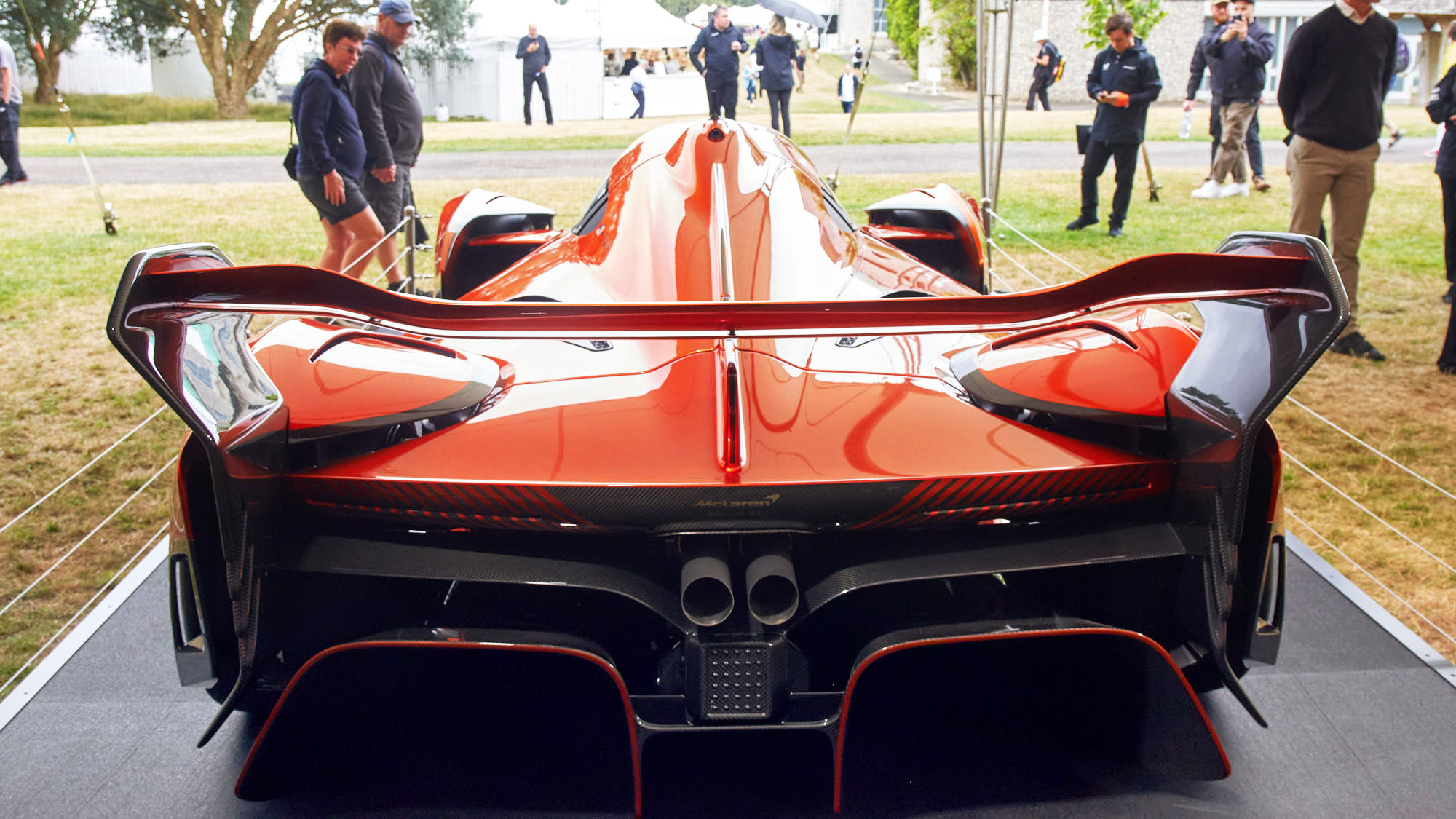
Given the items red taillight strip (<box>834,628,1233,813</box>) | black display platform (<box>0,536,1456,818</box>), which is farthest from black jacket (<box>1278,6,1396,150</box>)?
red taillight strip (<box>834,628,1233,813</box>)

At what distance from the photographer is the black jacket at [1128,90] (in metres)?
8.20

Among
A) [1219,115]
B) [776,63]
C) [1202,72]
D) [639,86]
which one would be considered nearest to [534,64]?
[639,86]

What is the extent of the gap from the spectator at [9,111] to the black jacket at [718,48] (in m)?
6.12

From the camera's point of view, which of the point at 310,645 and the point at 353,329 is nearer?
the point at 310,645

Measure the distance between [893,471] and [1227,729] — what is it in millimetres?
1075

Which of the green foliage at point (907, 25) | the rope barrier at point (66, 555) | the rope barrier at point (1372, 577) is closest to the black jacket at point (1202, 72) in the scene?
the rope barrier at point (1372, 577)

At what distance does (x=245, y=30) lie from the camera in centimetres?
1925

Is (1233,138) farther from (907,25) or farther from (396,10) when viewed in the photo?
(907,25)

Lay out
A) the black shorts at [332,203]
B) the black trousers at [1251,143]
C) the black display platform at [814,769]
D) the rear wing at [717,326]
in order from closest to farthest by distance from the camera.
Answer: the rear wing at [717,326]
the black display platform at [814,769]
the black shorts at [332,203]
the black trousers at [1251,143]

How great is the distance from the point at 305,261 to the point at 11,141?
383 cm

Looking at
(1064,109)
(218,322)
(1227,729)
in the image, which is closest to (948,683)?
(1227,729)

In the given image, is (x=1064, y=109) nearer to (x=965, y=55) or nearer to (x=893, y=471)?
(x=965, y=55)

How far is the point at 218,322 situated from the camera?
176cm

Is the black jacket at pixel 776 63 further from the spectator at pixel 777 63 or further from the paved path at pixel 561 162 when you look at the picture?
the paved path at pixel 561 162
